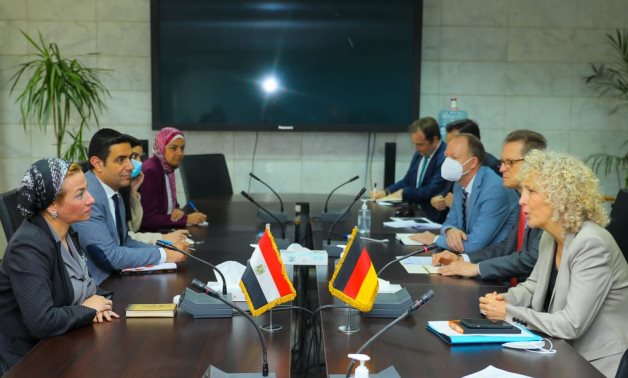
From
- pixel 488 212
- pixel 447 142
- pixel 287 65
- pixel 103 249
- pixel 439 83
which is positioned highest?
pixel 287 65

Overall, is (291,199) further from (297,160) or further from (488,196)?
(488,196)

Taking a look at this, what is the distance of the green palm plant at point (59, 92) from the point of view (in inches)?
238

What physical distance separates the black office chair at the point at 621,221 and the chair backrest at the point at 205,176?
3391 millimetres

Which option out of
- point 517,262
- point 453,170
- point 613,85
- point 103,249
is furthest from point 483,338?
point 613,85

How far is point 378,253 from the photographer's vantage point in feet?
11.4

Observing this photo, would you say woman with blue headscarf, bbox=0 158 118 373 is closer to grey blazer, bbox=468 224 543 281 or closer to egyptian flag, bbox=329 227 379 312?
egyptian flag, bbox=329 227 379 312

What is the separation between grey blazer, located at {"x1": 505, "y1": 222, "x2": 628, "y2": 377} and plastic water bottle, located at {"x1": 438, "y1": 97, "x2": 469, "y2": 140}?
4.47 meters

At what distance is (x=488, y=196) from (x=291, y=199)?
8.34 ft

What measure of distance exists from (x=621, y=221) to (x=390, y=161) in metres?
3.67

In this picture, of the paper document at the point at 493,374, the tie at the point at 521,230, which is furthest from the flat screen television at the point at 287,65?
the paper document at the point at 493,374

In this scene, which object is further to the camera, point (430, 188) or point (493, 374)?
point (430, 188)

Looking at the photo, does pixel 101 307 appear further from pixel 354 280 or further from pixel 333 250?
pixel 333 250

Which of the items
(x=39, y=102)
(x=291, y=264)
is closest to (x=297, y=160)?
(x=39, y=102)

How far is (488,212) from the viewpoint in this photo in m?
3.60
